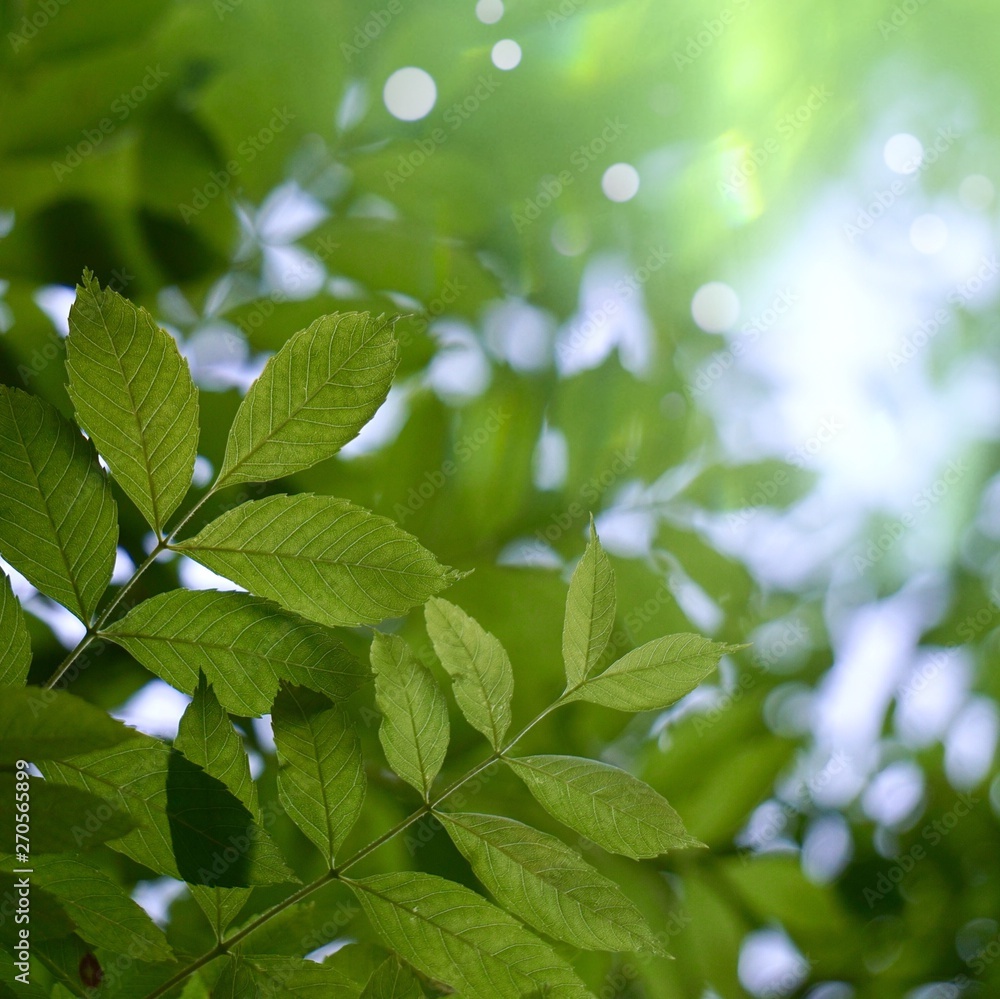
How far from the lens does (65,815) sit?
141 mm

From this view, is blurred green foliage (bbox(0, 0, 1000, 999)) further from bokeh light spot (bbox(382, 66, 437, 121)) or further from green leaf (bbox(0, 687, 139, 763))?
green leaf (bbox(0, 687, 139, 763))

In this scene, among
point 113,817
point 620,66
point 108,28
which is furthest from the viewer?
point 620,66

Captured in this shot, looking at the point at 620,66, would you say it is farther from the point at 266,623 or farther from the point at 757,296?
the point at 266,623

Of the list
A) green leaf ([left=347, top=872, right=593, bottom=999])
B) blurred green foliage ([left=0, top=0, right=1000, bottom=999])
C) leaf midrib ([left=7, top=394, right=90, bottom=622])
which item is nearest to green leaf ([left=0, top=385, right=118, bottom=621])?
leaf midrib ([left=7, top=394, right=90, bottom=622])

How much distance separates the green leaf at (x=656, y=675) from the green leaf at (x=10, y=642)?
0.14 m

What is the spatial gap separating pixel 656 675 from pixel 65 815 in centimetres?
14

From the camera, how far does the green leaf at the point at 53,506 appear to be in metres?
0.19

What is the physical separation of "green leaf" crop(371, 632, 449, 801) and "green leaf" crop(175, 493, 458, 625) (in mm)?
20

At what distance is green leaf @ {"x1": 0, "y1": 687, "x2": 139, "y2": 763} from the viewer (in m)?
0.13

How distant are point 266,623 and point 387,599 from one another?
1.2 inches

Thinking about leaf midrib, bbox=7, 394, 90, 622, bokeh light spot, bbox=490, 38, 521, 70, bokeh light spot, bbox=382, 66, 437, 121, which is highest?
bokeh light spot, bbox=490, 38, 521, 70

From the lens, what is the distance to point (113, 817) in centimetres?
14

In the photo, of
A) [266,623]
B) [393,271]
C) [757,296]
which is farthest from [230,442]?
[757,296]

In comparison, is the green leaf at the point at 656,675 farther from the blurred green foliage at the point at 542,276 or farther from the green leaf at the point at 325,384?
the blurred green foliage at the point at 542,276
